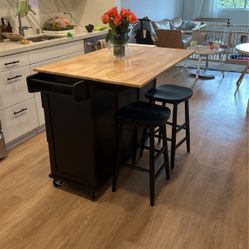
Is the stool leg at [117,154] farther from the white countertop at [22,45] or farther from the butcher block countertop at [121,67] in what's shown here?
the white countertop at [22,45]

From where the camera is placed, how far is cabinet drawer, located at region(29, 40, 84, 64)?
2.85 meters

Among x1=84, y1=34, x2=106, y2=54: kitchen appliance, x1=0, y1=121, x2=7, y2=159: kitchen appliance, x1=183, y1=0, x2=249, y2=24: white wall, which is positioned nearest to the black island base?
x1=0, y1=121, x2=7, y2=159: kitchen appliance

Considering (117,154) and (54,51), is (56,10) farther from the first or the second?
(117,154)

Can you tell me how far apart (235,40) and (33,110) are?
4.22 m

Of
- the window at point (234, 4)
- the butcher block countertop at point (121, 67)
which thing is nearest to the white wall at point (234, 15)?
the window at point (234, 4)

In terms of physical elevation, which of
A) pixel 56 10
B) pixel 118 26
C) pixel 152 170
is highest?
pixel 56 10

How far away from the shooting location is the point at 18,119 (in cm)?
283

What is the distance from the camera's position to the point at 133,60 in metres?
2.27

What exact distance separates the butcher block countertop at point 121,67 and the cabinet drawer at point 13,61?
27.5 inches

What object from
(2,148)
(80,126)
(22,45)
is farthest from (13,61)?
(80,126)

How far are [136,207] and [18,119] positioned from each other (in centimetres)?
152

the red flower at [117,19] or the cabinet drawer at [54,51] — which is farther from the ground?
the red flower at [117,19]

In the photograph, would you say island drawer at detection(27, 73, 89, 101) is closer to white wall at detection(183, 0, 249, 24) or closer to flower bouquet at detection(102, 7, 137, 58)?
flower bouquet at detection(102, 7, 137, 58)

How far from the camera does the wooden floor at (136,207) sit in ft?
5.91
